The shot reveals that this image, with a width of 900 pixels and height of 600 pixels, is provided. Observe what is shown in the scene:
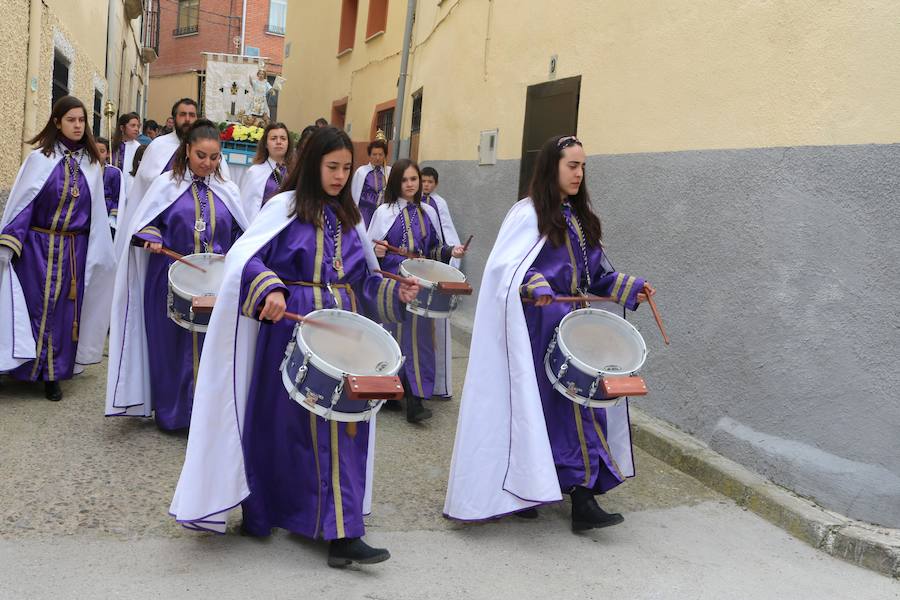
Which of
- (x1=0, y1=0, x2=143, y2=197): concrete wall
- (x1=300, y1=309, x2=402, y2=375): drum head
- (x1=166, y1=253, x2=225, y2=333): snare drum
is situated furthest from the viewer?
(x1=0, y1=0, x2=143, y2=197): concrete wall

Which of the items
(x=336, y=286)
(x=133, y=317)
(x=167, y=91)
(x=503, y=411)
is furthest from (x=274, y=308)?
(x=167, y=91)

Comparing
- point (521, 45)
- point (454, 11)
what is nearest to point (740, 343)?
point (521, 45)

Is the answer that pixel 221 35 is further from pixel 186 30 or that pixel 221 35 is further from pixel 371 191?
pixel 371 191

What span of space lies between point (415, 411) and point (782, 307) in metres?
2.53

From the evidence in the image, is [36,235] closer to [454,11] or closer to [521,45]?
[521,45]

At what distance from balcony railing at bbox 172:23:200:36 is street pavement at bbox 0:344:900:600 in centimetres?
3256

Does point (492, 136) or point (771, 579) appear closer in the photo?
point (771, 579)

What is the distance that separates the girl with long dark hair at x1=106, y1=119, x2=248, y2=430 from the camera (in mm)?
5496

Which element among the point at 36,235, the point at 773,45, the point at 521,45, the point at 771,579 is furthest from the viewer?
the point at 521,45

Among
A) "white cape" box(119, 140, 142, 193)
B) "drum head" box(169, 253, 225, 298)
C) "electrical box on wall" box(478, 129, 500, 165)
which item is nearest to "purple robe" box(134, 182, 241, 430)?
"drum head" box(169, 253, 225, 298)

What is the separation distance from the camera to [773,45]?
5352mm

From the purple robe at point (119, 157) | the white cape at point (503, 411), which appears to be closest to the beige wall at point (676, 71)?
the white cape at point (503, 411)

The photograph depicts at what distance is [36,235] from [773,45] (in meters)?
4.74

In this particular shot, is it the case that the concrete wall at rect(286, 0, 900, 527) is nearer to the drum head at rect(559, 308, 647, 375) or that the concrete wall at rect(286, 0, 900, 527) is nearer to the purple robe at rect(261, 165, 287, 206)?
the drum head at rect(559, 308, 647, 375)
